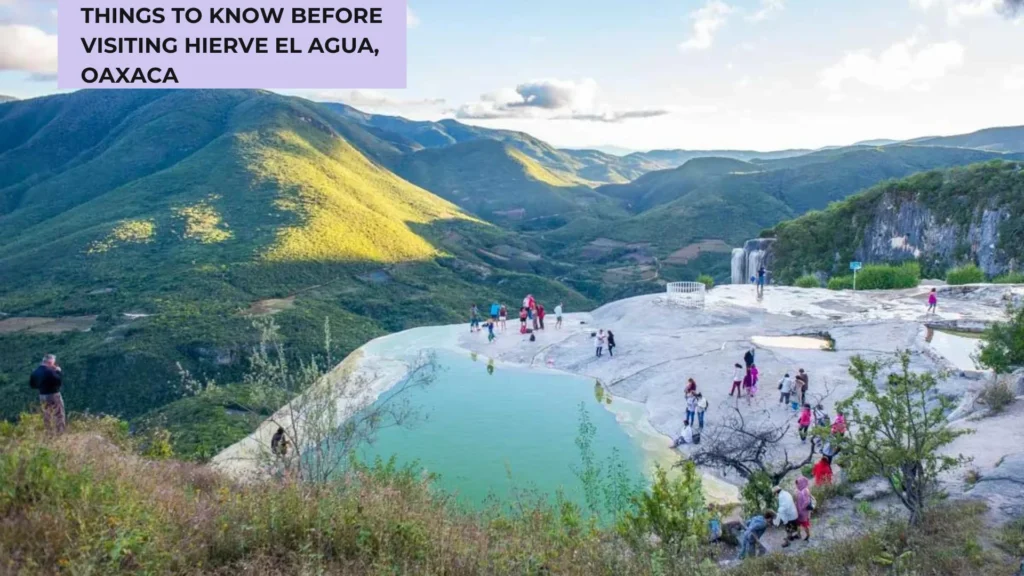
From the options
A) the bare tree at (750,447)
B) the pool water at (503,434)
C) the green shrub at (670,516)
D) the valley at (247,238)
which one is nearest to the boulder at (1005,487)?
the bare tree at (750,447)

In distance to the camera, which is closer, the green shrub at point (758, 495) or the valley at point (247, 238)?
the green shrub at point (758, 495)

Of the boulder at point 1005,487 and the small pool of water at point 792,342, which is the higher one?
the boulder at point 1005,487

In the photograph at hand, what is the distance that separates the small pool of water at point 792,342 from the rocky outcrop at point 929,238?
84.5 ft

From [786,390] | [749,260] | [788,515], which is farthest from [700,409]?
[749,260]

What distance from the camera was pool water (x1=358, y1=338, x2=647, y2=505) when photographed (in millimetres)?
14648

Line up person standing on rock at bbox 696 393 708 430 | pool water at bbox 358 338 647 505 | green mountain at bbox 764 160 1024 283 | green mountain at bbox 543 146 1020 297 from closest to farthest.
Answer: pool water at bbox 358 338 647 505
person standing on rock at bbox 696 393 708 430
green mountain at bbox 764 160 1024 283
green mountain at bbox 543 146 1020 297

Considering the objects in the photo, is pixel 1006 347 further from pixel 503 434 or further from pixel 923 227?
Result: pixel 923 227

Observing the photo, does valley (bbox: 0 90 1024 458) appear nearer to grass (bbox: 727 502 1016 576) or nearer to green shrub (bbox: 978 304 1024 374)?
grass (bbox: 727 502 1016 576)

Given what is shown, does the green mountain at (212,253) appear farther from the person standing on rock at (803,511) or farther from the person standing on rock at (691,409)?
the person standing on rock at (691,409)

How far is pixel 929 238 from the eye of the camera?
46.4 metres

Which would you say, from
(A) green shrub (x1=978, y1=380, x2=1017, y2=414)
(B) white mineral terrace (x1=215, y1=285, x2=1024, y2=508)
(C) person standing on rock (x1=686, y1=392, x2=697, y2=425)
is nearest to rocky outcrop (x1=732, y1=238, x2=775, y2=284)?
(B) white mineral terrace (x1=215, y1=285, x2=1024, y2=508)

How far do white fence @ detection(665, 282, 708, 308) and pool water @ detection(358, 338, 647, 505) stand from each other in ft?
27.8

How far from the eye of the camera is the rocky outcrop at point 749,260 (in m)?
49.5

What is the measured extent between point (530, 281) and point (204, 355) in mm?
44967
